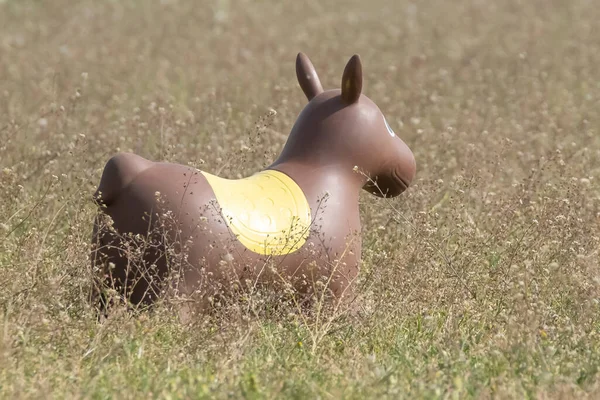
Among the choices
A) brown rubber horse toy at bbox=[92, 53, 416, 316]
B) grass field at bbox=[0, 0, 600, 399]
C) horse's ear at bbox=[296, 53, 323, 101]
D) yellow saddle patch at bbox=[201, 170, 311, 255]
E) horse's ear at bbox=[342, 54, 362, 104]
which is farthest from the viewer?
horse's ear at bbox=[296, 53, 323, 101]

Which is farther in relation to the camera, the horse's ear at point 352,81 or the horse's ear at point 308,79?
the horse's ear at point 308,79

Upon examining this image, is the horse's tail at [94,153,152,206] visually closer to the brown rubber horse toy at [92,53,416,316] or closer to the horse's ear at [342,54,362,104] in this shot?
the brown rubber horse toy at [92,53,416,316]

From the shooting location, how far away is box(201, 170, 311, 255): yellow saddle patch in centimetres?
494

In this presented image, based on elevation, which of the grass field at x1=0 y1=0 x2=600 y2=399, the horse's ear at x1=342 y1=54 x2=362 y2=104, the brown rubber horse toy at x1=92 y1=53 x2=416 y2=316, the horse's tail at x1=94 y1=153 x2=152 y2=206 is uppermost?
the horse's ear at x1=342 y1=54 x2=362 y2=104

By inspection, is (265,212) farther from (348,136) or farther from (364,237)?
(364,237)

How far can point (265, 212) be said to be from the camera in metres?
5.05

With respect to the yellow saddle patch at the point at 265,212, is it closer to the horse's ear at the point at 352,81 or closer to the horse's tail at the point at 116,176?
the horse's tail at the point at 116,176

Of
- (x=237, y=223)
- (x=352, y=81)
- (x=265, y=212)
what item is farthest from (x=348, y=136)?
(x=237, y=223)

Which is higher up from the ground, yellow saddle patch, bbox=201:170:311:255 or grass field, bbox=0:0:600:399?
yellow saddle patch, bbox=201:170:311:255

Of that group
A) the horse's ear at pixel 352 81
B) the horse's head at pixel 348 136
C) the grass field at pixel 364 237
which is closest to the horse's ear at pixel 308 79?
the horse's head at pixel 348 136

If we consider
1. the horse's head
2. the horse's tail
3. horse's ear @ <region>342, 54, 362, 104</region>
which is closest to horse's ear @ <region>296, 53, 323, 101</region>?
the horse's head

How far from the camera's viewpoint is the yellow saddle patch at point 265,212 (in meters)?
4.94

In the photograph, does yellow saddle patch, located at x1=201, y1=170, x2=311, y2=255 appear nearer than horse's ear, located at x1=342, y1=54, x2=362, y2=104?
Yes

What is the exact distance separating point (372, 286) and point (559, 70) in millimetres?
7485
